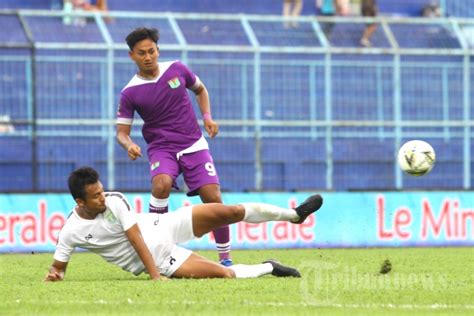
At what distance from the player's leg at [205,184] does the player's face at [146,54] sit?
951mm

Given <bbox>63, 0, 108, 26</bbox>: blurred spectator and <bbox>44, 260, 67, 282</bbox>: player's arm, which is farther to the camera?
<bbox>63, 0, 108, 26</bbox>: blurred spectator

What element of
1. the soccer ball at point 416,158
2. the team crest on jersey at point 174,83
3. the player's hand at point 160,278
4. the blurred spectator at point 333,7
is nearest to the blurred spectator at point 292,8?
the blurred spectator at point 333,7

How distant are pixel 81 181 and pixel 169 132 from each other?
208 cm

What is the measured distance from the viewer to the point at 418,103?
2178 cm

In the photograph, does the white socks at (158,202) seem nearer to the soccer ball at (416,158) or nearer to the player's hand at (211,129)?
the player's hand at (211,129)

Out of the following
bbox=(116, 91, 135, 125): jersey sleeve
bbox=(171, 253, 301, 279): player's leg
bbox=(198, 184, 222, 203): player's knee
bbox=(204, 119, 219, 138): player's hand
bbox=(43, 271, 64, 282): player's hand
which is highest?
bbox=(116, 91, 135, 125): jersey sleeve

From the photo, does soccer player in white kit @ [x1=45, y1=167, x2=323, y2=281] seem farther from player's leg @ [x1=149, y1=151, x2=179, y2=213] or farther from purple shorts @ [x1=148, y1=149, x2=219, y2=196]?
purple shorts @ [x1=148, y1=149, x2=219, y2=196]

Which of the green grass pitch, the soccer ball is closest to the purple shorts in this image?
the green grass pitch

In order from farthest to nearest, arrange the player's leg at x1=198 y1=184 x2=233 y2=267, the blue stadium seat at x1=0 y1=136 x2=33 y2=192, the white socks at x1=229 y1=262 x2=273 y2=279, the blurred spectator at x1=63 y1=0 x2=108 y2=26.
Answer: the blurred spectator at x1=63 y1=0 x2=108 y2=26 → the blue stadium seat at x1=0 y1=136 x2=33 y2=192 → the player's leg at x1=198 y1=184 x2=233 y2=267 → the white socks at x1=229 y1=262 x2=273 y2=279

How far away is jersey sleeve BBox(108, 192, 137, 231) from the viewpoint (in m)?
11.1

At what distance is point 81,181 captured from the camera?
428 inches

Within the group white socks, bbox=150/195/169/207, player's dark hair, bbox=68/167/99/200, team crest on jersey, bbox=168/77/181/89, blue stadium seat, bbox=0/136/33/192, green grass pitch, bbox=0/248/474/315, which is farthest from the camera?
blue stadium seat, bbox=0/136/33/192

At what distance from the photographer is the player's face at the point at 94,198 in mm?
10938

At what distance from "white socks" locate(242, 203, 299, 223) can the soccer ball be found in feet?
11.6
